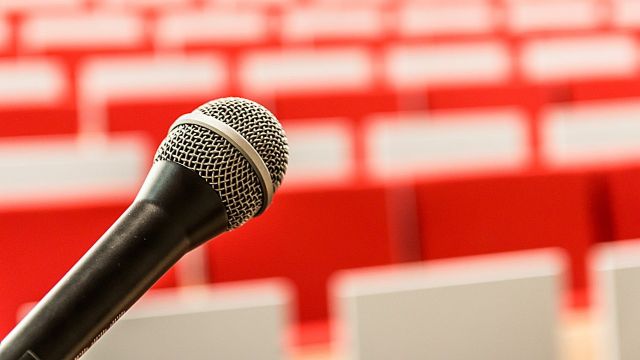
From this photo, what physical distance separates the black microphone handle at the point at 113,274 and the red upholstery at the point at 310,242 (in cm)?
33

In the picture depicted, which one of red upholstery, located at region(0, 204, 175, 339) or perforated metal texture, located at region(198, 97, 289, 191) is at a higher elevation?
perforated metal texture, located at region(198, 97, 289, 191)

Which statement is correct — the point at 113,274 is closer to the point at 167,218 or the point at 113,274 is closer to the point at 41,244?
the point at 167,218

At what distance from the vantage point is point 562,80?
950 millimetres

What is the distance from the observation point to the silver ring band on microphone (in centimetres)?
12

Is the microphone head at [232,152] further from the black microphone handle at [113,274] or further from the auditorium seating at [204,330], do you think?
the auditorium seating at [204,330]

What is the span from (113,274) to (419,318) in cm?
25

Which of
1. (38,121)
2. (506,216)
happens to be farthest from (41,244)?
(38,121)

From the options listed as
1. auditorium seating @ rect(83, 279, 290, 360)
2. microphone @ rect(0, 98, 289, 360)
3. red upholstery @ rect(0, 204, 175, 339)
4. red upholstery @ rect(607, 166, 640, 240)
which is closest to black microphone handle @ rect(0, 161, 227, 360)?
microphone @ rect(0, 98, 289, 360)

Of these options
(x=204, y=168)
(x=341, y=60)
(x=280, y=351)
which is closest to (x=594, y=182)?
(x=280, y=351)

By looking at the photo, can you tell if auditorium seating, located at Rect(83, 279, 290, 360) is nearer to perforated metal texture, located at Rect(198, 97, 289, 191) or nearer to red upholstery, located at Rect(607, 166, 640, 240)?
perforated metal texture, located at Rect(198, 97, 289, 191)

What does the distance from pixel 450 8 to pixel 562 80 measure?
1.70ft

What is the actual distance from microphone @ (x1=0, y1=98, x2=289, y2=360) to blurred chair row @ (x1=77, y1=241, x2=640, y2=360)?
185 mm

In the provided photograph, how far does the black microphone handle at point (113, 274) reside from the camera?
0.09 metres

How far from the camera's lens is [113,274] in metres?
0.09
